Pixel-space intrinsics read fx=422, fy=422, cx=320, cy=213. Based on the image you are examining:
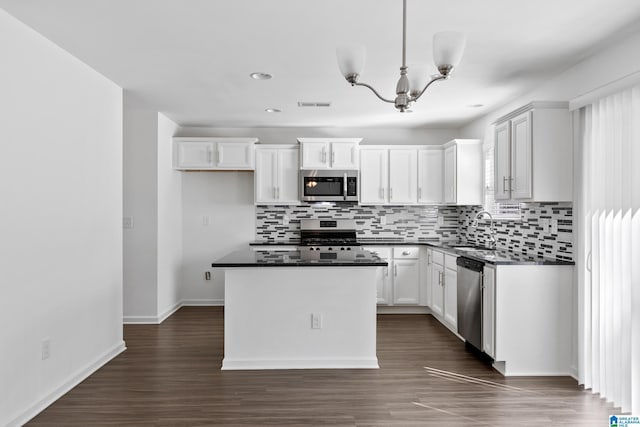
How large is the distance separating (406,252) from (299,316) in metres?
2.37

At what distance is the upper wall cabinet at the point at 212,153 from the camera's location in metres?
5.52

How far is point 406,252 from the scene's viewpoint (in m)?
5.51

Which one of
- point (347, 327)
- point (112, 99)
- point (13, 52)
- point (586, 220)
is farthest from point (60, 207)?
point (586, 220)

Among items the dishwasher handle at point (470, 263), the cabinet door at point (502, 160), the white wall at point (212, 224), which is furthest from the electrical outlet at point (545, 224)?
the white wall at point (212, 224)

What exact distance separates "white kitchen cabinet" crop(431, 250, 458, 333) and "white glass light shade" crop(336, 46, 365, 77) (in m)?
2.92

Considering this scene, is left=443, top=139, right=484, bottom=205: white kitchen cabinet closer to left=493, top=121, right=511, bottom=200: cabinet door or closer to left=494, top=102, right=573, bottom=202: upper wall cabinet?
left=493, top=121, right=511, bottom=200: cabinet door

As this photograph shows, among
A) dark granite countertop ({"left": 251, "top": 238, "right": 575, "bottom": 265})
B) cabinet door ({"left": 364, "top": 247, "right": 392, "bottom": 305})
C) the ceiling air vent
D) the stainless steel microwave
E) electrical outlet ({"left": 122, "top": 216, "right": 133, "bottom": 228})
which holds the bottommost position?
cabinet door ({"left": 364, "top": 247, "right": 392, "bottom": 305})

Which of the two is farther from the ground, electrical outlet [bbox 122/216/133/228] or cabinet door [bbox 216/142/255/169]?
cabinet door [bbox 216/142/255/169]

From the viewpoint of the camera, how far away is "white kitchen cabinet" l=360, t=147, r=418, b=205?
572 centimetres

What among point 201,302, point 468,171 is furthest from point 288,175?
point 468,171

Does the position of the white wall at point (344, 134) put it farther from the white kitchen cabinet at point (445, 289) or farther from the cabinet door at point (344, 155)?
the white kitchen cabinet at point (445, 289)

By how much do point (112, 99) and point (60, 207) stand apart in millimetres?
1301

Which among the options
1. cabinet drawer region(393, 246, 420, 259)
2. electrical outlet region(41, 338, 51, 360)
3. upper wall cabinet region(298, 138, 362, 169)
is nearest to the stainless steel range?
cabinet drawer region(393, 246, 420, 259)
